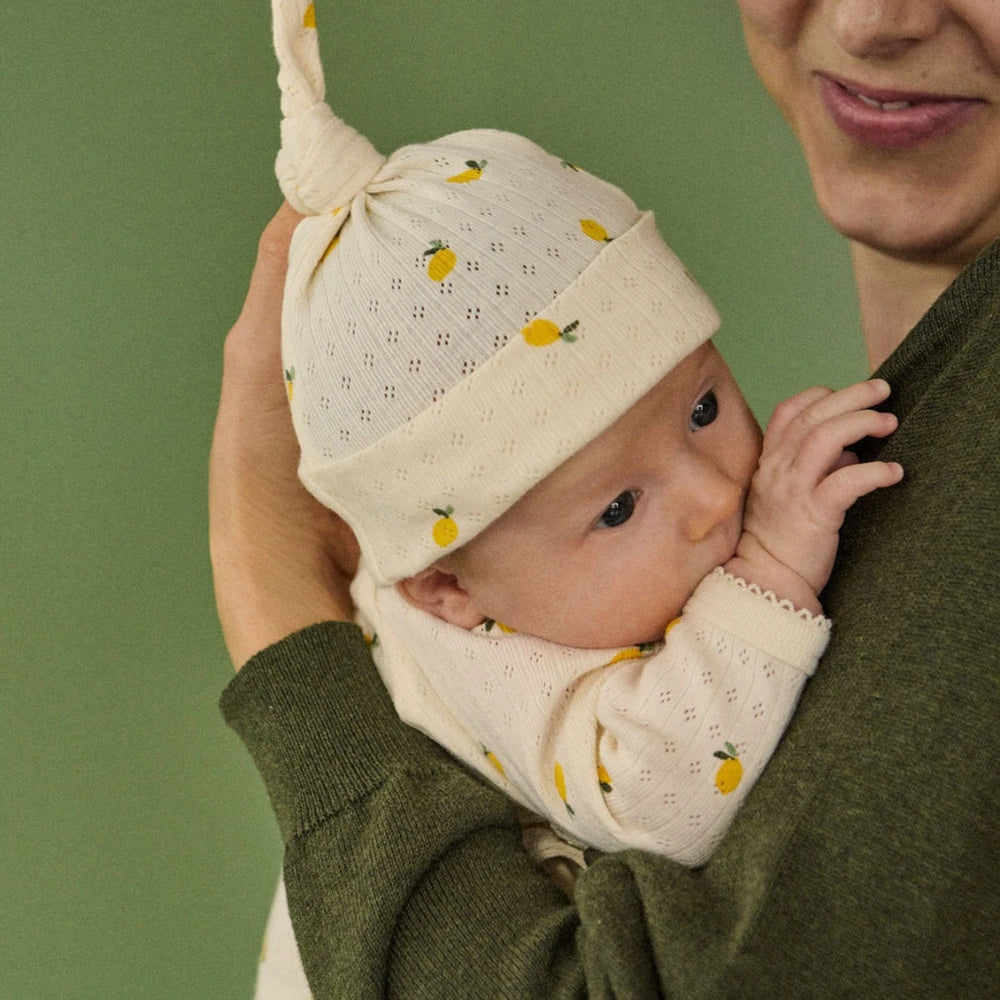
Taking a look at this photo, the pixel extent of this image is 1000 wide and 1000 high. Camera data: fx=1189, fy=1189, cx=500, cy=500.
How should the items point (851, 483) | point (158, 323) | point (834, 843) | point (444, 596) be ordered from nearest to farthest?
point (834, 843) < point (851, 483) < point (444, 596) < point (158, 323)

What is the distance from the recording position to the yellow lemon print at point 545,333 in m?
0.90

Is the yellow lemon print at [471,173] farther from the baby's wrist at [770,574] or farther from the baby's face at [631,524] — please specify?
the baby's wrist at [770,574]

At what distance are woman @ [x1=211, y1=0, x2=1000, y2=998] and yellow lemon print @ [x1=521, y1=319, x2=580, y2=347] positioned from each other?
0.25 metres

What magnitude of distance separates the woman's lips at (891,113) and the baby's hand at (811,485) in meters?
0.24

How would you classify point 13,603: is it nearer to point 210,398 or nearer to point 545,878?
point 210,398

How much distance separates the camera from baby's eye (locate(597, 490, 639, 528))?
37.5 inches

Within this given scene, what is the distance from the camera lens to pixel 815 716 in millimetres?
794

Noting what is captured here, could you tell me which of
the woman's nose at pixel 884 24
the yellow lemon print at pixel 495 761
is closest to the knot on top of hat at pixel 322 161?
the woman's nose at pixel 884 24

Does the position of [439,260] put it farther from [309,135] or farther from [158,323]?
[158,323]

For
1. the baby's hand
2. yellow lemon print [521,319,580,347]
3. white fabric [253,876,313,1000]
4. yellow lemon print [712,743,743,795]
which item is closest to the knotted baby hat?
yellow lemon print [521,319,580,347]

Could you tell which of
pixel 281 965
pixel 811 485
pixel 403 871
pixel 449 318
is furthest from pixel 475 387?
pixel 281 965

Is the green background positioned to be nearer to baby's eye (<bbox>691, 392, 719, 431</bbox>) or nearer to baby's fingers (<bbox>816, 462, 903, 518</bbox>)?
baby's eye (<bbox>691, 392, 719, 431</bbox>)

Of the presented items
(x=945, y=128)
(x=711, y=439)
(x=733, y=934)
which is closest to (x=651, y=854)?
(x=733, y=934)

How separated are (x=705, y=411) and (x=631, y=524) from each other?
0.40 feet
